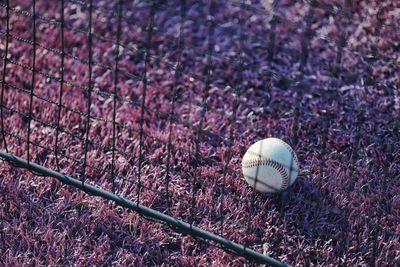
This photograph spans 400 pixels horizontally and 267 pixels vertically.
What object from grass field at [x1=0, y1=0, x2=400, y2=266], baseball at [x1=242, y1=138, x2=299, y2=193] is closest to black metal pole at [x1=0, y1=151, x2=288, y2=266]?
grass field at [x1=0, y1=0, x2=400, y2=266]

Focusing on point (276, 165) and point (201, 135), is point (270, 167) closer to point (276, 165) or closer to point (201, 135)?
point (276, 165)

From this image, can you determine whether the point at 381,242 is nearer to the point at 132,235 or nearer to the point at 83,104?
the point at 132,235

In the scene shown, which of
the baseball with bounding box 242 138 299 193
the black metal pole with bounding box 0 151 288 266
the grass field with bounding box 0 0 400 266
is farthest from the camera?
the baseball with bounding box 242 138 299 193

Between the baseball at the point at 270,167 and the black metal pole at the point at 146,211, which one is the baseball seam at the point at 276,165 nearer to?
the baseball at the point at 270,167

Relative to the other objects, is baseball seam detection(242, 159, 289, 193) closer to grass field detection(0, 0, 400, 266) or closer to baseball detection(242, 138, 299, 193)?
baseball detection(242, 138, 299, 193)

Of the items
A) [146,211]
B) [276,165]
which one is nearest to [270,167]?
[276,165]

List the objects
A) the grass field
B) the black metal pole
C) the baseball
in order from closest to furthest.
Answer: the black metal pole
the grass field
the baseball
